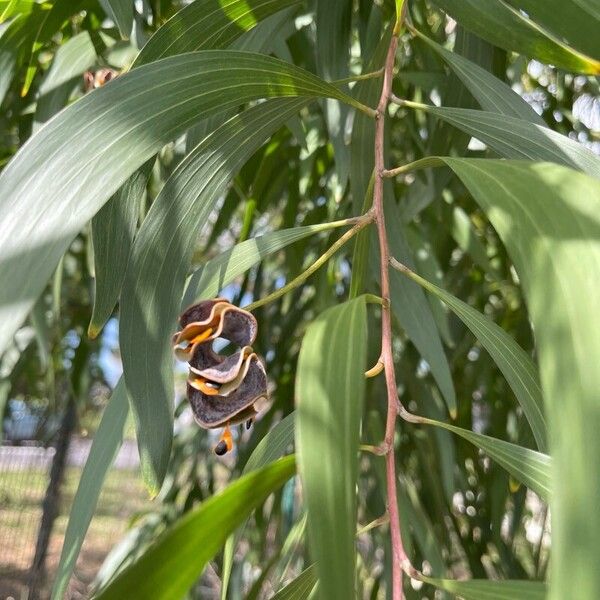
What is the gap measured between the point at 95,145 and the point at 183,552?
6.2 inches

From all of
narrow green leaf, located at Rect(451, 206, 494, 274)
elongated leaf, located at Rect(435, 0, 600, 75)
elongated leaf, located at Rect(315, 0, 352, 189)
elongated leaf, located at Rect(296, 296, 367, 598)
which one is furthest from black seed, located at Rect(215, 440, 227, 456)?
narrow green leaf, located at Rect(451, 206, 494, 274)

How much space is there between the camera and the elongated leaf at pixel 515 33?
44 centimetres

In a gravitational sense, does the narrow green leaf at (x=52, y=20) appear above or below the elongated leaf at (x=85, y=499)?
above

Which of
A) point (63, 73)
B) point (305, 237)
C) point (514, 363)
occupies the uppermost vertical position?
point (63, 73)

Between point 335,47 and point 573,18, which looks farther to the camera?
point 335,47

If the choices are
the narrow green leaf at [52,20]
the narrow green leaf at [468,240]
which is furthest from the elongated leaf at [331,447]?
the narrow green leaf at [468,240]

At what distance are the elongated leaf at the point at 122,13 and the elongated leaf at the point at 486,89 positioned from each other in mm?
165

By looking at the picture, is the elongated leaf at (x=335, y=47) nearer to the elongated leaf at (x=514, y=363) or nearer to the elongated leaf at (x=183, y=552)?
the elongated leaf at (x=514, y=363)

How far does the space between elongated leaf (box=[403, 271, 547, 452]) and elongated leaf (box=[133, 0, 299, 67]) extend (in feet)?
0.63

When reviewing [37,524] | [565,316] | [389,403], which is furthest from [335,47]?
[37,524]

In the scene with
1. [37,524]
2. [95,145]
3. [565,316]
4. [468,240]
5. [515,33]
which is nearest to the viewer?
[565,316]

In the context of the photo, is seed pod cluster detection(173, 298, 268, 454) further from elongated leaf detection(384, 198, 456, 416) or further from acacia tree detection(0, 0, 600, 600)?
elongated leaf detection(384, 198, 456, 416)

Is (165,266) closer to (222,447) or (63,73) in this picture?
(222,447)

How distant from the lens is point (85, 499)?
44cm
